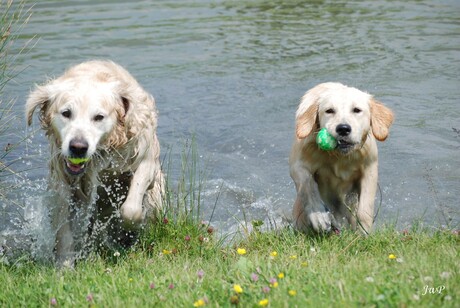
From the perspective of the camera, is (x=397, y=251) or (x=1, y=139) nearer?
(x=397, y=251)

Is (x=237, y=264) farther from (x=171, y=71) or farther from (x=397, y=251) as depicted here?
(x=171, y=71)

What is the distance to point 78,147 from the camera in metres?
5.16

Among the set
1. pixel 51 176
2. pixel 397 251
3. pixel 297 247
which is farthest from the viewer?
pixel 51 176

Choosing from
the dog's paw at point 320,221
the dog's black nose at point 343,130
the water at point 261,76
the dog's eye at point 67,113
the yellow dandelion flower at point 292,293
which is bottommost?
the water at point 261,76

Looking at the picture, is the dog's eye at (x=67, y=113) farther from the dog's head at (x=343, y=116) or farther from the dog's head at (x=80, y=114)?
the dog's head at (x=343, y=116)

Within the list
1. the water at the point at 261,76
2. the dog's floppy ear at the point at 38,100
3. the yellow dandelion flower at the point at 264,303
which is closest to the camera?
the yellow dandelion flower at the point at 264,303

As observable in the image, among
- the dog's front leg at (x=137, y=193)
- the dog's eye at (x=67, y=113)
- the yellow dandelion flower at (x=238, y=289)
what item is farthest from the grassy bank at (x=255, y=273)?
the dog's eye at (x=67, y=113)

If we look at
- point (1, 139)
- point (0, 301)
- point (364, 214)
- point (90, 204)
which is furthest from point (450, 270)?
point (1, 139)

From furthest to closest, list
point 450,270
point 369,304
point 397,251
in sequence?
point 397,251
point 450,270
point 369,304

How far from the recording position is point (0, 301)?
4.56 m

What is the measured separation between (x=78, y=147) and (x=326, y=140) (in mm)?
1855

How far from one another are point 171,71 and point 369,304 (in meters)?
8.68

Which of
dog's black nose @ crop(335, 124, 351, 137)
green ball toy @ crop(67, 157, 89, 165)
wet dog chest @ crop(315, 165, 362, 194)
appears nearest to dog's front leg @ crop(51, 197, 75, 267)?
green ball toy @ crop(67, 157, 89, 165)

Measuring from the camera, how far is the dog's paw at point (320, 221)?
5.78m
